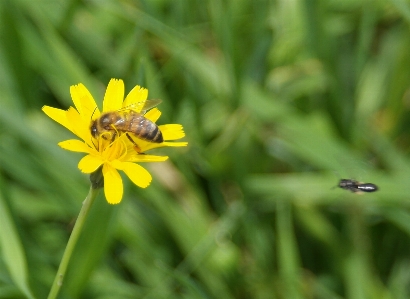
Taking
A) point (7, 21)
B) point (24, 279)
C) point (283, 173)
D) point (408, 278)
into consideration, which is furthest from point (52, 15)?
point (408, 278)

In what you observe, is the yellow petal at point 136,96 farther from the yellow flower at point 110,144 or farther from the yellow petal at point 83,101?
the yellow petal at point 83,101

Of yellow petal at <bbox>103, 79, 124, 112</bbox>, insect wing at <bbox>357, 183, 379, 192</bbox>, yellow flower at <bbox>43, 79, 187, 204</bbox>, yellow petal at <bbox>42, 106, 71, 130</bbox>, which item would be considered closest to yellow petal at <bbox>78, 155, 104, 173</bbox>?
yellow flower at <bbox>43, 79, 187, 204</bbox>

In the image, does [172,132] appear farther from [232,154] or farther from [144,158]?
[232,154]

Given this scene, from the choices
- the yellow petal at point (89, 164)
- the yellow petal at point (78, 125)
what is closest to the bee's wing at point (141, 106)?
the yellow petal at point (78, 125)

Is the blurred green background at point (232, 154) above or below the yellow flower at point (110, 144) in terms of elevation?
above

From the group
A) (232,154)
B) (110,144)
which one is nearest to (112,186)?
(110,144)

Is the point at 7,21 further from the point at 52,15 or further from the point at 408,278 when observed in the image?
the point at 408,278
